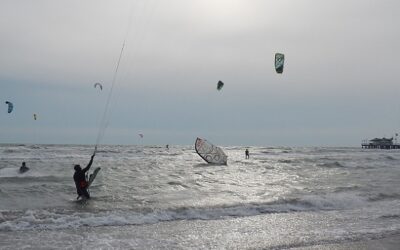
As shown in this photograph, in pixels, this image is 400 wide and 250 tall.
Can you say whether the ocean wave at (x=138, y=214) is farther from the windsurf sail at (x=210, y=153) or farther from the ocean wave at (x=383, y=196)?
the windsurf sail at (x=210, y=153)

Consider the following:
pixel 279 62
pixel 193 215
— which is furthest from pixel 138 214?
pixel 279 62

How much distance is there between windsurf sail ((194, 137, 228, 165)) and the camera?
3425 cm

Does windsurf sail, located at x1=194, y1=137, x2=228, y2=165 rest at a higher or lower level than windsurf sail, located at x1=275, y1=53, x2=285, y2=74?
lower

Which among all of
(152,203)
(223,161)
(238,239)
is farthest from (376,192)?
(223,161)

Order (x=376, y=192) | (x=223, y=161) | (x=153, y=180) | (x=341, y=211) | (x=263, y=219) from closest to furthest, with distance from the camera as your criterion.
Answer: (x=263, y=219) → (x=341, y=211) → (x=376, y=192) → (x=153, y=180) → (x=223, y=161)

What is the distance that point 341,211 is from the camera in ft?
41.9

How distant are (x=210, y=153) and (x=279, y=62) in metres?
16.1

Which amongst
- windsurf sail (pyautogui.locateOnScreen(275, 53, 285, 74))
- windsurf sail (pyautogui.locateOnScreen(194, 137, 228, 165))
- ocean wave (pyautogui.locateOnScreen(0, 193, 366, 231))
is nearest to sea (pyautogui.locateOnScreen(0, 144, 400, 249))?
ocean wave (pyautogui.locateOnScreen(0, 193, 366, 231))

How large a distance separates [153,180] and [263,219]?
989cm

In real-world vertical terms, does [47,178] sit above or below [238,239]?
below

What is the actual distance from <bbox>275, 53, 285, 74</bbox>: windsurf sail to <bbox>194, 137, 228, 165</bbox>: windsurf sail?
49.0 feet

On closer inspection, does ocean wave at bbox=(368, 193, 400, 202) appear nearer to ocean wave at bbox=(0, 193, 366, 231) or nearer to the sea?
the sea

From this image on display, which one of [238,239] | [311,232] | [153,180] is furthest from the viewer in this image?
[153,180]

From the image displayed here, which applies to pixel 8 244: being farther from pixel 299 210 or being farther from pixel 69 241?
pixel 299 210
